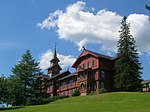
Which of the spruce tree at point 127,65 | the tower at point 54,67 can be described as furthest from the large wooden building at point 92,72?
the tower at point 54,67

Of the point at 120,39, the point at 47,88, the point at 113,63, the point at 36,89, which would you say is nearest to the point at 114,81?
the point at 113,63

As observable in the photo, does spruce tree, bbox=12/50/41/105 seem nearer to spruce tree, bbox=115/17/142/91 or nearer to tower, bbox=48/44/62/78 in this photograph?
spruce tree, bbox=115/17/142/91

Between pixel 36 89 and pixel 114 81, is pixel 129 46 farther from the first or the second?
pixel 36 89

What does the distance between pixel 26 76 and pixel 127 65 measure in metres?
23.2

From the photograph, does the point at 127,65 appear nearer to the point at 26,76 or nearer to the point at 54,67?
the point at 26,76

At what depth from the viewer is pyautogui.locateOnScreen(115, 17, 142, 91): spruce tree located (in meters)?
65.1

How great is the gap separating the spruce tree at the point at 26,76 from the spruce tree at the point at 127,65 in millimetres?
19226

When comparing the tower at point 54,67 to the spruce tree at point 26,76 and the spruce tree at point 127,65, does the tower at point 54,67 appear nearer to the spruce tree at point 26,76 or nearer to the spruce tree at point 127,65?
the spruce tree at point 26,76

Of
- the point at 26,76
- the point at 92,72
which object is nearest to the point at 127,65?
the point at 92,72

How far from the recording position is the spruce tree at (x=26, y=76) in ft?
234

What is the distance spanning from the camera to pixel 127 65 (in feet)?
218

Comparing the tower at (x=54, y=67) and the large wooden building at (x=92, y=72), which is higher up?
the tower at (x=54, y=67)

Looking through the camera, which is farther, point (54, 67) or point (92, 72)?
point (54, 67)

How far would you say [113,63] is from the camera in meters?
74.8
